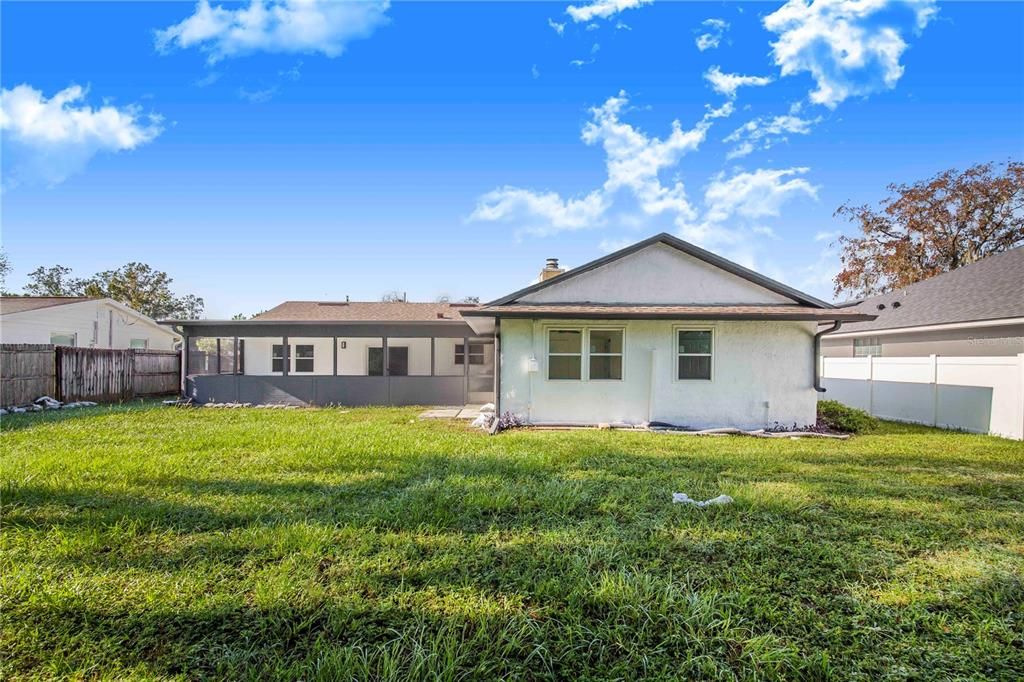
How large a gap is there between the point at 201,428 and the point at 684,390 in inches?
388

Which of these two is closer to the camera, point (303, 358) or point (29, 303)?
point (303, 358)

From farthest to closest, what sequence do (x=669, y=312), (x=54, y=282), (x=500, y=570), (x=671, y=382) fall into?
(x=54, y=282), (x=671, y=382), (x=669, y=312), (x=500, y=570)

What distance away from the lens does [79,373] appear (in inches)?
518

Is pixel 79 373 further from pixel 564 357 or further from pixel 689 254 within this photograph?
pixel 689 254

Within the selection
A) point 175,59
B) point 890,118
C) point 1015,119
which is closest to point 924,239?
point 1015,119

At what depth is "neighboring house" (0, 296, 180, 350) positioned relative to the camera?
1747cm

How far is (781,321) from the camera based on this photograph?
945 centimetres

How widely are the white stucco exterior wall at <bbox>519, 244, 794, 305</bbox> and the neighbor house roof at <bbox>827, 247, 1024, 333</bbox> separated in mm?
3891

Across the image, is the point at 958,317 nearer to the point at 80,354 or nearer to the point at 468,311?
the point at 468,311

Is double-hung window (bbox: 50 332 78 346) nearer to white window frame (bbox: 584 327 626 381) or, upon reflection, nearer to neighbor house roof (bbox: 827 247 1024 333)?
white window frame (bbox: 584 327 626 381)

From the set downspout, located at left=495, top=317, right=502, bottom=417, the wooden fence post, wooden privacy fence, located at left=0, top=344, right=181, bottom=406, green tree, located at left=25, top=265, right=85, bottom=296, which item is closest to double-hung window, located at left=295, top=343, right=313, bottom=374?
wooden privacy fence, located at left=0, top=344, right=181, bottom=406

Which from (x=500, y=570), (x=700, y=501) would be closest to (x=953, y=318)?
(x=700, y=501)

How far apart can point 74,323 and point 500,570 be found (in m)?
24.9

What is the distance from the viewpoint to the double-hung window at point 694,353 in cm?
973
